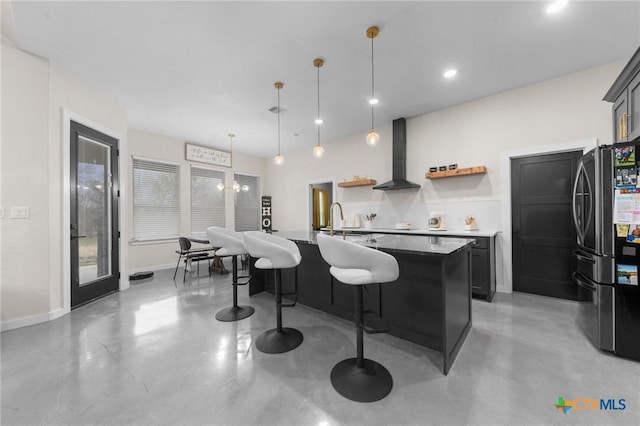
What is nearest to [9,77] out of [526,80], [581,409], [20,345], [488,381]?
[20,345]

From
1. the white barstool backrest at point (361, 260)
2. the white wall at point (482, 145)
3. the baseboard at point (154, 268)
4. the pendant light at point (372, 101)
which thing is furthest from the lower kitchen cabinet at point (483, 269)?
the baseboard at point (154, 268)

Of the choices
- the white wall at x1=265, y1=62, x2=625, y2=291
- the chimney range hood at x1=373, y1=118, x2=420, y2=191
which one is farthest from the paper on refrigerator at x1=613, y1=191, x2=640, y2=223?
the chimney range hood at x1=373, y1=118, x2=420, y2=191

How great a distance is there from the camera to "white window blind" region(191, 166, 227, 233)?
5898 millimetres

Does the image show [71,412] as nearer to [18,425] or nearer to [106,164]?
[18,425]

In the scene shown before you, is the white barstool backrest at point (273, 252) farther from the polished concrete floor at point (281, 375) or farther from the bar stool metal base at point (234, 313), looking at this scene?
the bar stool metal base at point (234, 313)

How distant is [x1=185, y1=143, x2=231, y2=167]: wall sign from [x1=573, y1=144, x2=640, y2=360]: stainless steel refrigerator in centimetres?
660

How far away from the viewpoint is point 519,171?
352cm

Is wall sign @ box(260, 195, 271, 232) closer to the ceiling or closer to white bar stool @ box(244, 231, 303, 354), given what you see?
the ceiling

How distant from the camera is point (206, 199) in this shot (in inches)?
241

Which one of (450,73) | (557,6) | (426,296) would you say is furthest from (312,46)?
(426,296)

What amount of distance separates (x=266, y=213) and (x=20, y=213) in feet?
15.9

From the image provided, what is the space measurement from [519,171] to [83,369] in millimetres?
5398

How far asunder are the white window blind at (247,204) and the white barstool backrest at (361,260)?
219 inches

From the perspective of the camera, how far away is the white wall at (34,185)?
8.47 feet
